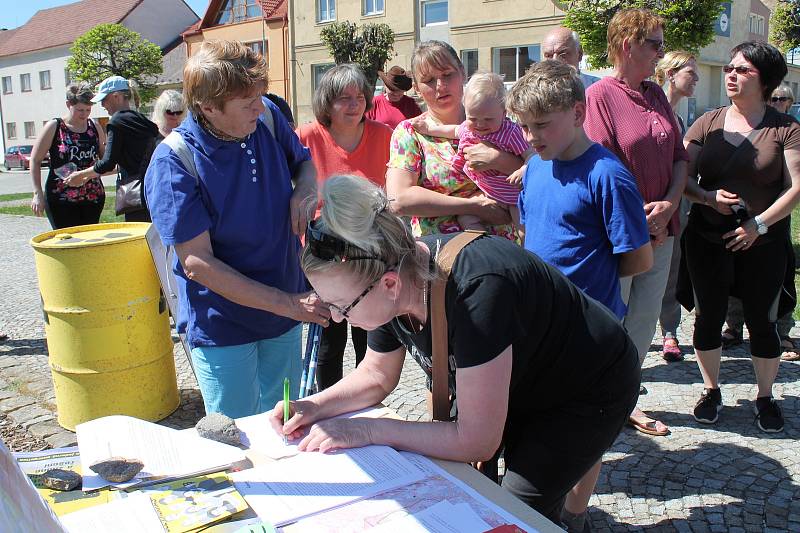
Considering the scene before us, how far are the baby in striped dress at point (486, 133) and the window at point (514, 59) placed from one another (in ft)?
74.2

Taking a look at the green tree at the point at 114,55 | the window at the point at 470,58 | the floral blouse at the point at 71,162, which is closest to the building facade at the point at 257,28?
the green tree at the point at 114,55

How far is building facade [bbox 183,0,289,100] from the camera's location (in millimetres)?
31484

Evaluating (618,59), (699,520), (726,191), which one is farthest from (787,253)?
(699,520)

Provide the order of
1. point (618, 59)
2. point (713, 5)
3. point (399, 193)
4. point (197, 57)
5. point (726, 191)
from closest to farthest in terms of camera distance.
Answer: point (197, 57) < point (399, 193) < point (618, 59) < point (726, 191) < point (713, 5)

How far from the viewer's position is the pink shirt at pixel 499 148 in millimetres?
2908

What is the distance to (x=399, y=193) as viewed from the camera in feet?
9.75

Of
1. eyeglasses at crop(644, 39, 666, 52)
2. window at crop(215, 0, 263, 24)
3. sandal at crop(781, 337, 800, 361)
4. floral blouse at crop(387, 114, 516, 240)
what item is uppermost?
window at crop(215, 0, 263, 24)

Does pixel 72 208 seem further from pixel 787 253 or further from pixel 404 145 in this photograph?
pixel 787 253

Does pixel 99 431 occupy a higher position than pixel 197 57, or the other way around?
pixel 197 57

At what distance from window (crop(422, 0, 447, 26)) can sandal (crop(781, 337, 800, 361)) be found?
79.0 ft

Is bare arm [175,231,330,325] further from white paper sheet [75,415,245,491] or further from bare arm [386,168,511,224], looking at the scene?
bare arm [386,168,511,224]

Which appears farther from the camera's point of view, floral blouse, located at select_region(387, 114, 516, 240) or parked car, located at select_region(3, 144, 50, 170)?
parked car, located at select_region(3, 144, 50, 170)

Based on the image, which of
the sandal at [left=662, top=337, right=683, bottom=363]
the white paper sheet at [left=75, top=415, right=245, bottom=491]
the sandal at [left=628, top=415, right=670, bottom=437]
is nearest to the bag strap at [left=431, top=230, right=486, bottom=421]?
the white paper sheet at [left=75, top=415, right=245, bottom=491]

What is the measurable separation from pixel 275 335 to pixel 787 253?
8.85 feet
